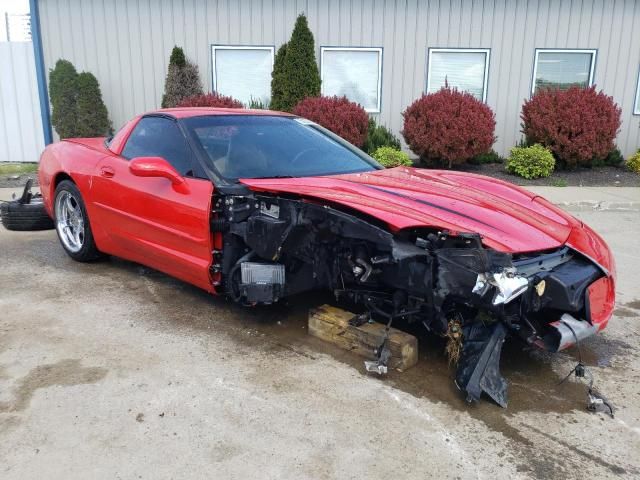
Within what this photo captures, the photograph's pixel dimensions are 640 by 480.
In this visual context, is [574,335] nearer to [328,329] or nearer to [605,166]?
[328,329]

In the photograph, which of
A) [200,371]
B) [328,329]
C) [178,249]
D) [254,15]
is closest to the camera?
[200,371]

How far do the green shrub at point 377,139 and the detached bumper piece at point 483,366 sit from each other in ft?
27.7

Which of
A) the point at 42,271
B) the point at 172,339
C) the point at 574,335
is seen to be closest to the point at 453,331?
the point at 574,335

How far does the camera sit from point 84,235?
15.6ft

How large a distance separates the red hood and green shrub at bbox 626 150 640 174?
29.1ft

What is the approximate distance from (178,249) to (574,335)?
8.07ft

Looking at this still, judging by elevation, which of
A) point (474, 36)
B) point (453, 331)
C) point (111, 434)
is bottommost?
point (111, 434)

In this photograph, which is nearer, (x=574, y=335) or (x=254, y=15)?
(x=574, y=335)

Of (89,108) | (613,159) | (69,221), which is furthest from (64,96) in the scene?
(613,159)

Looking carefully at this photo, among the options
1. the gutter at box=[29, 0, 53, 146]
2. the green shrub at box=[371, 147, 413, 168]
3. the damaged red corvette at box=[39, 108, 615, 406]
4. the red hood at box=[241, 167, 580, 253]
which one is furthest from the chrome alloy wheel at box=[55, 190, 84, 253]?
the gutter at box=[29, 0, 53, 146]

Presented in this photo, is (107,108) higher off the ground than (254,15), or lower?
lower

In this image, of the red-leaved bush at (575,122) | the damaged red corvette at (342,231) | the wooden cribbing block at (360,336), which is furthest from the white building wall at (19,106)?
the wooden cribbing block at (360,336)

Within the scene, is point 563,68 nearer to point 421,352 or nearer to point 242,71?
point 242,71

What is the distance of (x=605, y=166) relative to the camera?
458 inches
